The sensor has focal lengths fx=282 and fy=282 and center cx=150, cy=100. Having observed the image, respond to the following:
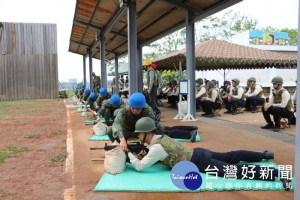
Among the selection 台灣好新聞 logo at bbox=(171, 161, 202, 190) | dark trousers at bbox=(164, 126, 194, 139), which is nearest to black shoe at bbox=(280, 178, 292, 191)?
台灣好新聞 logo at bbox=(171, 161, 202, 190)

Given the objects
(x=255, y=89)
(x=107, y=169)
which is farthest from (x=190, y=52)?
(x=107, y=169)

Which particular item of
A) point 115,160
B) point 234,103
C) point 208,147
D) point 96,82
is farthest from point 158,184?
point 96,82

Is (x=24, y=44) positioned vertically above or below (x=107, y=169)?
above

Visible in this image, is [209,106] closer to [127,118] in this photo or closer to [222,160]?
[127,118]

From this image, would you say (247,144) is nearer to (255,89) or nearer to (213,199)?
(213,199)

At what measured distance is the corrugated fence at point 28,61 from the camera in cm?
2147

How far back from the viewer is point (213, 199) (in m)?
3.10

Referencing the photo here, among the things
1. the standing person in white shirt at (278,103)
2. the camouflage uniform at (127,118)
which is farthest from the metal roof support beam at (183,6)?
the camouflage uniform at (127,118)

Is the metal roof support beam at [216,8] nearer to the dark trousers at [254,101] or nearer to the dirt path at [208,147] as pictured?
the dirt path at [208,147]

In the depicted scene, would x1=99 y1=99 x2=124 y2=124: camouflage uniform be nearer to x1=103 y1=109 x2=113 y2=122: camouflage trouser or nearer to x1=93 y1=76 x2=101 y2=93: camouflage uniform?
x1=103 y1=109 x2=113 y2=122: camouflage trouser

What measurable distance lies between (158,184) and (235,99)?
320 inches

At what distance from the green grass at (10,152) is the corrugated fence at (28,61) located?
17491 millimetres

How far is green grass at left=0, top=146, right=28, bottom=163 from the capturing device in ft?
16.6

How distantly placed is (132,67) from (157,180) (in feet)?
16.4
